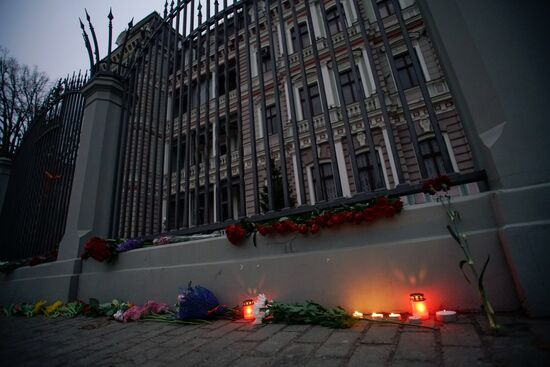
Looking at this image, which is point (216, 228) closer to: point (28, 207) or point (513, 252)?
point (513, 252)

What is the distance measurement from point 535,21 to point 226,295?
377cm

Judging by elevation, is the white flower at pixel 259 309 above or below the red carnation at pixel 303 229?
below

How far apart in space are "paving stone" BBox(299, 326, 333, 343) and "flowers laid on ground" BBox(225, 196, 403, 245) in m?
0.85

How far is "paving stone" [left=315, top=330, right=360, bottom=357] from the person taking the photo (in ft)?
4.82

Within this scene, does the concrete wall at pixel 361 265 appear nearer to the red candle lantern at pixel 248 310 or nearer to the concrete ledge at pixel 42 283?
the red candle lantern at pixel 248 310

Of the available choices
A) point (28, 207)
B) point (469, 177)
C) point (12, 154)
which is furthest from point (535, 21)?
point (12, 154)

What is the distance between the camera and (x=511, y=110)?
191 cm

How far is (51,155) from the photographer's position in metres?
6.41

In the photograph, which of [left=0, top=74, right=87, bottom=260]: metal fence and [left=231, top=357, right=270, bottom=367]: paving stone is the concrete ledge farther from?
[left=231, top=357, right=270, bottom=367]: paving stone

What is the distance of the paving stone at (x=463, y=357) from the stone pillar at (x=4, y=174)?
12.2 meters

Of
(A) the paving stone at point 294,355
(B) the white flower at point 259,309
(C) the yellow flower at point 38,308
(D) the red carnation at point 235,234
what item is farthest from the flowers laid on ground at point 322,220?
(C) the yellow flower at point 38,308

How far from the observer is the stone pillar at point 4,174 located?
8461 millimetres

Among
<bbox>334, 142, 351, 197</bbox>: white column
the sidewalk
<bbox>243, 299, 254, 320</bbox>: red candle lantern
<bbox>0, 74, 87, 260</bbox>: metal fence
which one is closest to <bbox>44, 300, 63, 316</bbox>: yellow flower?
the sidewalk

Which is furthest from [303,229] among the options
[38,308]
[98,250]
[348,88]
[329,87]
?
[348,88]
